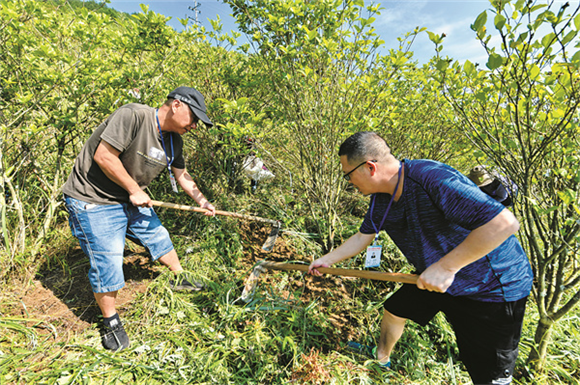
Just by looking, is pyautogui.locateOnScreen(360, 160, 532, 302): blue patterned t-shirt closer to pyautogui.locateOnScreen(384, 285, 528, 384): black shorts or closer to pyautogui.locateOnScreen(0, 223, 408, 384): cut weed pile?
pyautogui.locateOnScreen(384, 285, 528, 384): black shorts

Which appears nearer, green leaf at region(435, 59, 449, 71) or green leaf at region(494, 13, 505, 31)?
green leaf at region(494, 13, 505, 31)

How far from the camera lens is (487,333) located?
5.20 ft

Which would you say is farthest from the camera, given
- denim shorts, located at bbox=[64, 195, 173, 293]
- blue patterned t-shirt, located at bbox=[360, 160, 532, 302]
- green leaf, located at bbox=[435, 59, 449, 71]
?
denim shorts, located at bbox=[64, 195, 173, 293]

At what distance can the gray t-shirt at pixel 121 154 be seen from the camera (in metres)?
2.03

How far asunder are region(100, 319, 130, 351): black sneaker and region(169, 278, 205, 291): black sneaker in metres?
0.56

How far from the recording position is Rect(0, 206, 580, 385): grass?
1935 millimetres

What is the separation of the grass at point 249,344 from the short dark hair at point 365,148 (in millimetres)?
1478

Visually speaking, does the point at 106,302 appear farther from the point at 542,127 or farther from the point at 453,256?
the point at 542,127

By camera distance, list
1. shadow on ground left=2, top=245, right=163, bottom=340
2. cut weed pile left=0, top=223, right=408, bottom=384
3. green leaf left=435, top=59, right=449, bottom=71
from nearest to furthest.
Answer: green leaf left=435, top=59, right=449, bottom=71
cut weed pile left=0, top=223, right=408, bottom=384
shadow on ground left=2, top=245, right=163, bottom=340

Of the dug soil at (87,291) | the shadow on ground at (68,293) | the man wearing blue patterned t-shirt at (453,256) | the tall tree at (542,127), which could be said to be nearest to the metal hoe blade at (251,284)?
the dug soil at (87,291)

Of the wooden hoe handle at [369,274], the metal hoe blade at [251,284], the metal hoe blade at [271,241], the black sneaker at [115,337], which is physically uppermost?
the wooden hoe handle at [369,274]

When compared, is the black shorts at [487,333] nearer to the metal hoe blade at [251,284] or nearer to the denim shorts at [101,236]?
the metal hoe blade at [251,284]

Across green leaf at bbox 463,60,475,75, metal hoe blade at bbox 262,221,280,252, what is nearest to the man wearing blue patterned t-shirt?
green leaf at bbox 463,60,475,75

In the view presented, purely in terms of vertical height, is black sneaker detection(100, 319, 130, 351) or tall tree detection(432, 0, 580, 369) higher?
tall tree detection(432, 0, 580, 369)
